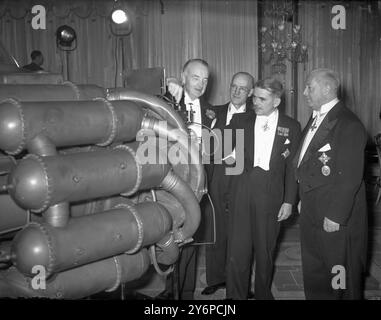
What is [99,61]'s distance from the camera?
897cm

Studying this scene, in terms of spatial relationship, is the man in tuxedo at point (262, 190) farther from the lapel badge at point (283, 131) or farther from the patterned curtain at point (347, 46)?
the patterned curtain at point (347, 46)

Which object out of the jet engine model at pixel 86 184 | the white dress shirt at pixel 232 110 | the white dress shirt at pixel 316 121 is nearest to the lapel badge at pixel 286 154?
the white dress shirt at pixel 316 121

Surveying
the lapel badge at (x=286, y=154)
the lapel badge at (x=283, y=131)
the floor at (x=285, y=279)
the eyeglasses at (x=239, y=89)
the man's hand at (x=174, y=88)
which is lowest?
the floor at (x=285, y=279)

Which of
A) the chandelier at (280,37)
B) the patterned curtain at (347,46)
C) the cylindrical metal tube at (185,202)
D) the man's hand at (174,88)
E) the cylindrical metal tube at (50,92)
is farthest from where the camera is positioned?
the patterned curtain at (347,46)

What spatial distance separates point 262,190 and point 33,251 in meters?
1.89

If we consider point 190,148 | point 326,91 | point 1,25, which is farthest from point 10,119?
point 1,25

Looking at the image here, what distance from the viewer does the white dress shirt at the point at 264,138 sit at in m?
3.11

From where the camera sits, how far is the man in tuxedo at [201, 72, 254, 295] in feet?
11.6

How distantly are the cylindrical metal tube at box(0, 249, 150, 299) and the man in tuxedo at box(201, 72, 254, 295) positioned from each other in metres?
1.52

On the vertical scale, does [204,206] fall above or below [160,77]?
below

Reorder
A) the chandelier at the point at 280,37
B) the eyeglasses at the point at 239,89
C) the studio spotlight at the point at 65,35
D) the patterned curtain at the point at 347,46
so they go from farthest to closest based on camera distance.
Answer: the patterned curtain at the point at 347,46 < the chandelier at the point at 280,37 < the studio spotlight at the point at 65,35 < the eyeglasses at the point at 239,89

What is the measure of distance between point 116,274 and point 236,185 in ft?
4.79

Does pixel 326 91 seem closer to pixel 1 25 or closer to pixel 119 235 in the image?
pixel 119 235

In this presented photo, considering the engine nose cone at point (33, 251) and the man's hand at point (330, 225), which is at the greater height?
the engine nose cone at point (33, 251)
